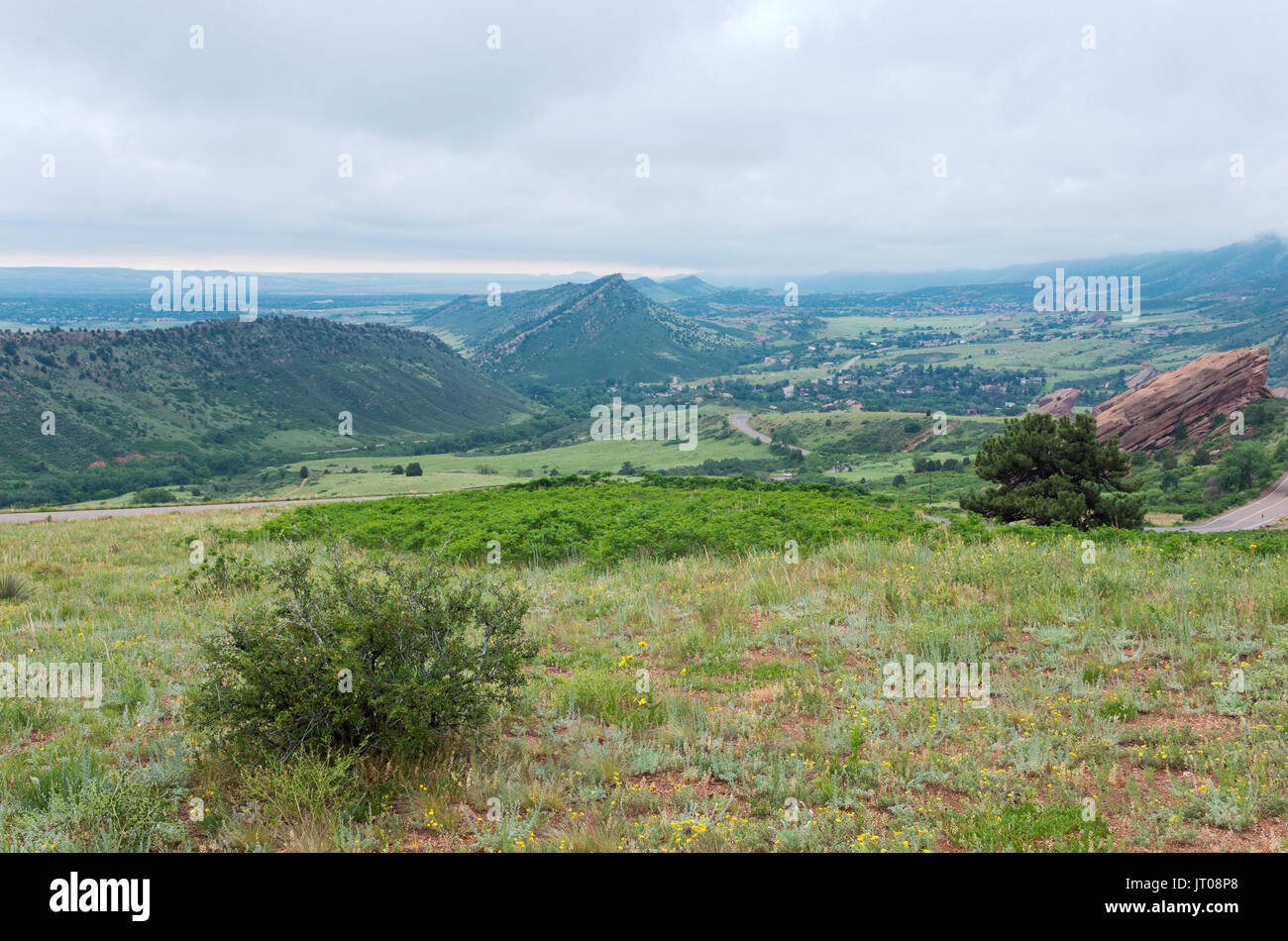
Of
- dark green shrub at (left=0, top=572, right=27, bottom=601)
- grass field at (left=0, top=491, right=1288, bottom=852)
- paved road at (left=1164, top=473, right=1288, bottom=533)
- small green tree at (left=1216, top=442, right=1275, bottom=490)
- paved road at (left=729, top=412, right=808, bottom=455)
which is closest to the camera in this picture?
grass field at (left=0, top=491, right=1288, bottom=852)

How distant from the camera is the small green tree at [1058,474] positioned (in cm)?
2348

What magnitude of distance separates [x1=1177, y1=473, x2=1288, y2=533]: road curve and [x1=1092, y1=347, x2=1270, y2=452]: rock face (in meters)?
32.4

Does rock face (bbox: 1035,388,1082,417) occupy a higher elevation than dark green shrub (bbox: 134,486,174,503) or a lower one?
higher

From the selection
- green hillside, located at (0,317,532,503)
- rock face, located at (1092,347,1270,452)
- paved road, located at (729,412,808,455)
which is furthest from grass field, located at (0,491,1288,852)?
green hillside, located at (0,317,532,503)

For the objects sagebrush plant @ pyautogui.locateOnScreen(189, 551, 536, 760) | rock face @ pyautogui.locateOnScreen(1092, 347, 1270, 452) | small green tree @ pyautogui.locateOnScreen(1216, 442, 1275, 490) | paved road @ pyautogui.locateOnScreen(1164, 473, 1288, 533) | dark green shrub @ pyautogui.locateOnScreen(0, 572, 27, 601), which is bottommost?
paved road @ pyautogui.locateOnScreen(1164, 473, 1288, 533)

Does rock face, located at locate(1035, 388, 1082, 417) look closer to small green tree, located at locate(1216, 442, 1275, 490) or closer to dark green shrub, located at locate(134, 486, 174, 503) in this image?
small green tree, located at locate(1216, 442, 1275, 490)

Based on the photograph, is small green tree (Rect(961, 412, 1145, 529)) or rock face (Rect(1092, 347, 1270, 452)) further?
rock face (Rect(1092, 347, 1270, 452))

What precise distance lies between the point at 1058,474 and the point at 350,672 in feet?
83.9

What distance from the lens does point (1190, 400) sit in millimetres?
116312

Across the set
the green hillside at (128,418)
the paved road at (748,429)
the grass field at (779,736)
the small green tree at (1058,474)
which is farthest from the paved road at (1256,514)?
the green hillside at (128,418)

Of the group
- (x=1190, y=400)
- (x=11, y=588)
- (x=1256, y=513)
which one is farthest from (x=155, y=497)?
(x=1190, y=400)

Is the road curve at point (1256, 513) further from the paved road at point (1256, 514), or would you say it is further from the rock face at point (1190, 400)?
the rock face at point (1190, 400)

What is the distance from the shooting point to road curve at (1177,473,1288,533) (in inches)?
2761

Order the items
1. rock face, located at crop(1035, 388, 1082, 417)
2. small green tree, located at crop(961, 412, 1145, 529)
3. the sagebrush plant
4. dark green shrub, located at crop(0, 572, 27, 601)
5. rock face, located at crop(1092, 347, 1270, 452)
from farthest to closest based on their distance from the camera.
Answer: rock face, located at crop(1035, 388, 1082, 417) → rock face, located at crop(1092, 347, 1270, 452) → small green tree, located at crop(961, 412, 1145, 529) → dark green shrub, located at crop(0, 572, 27, 601) → the sagebrush plant
